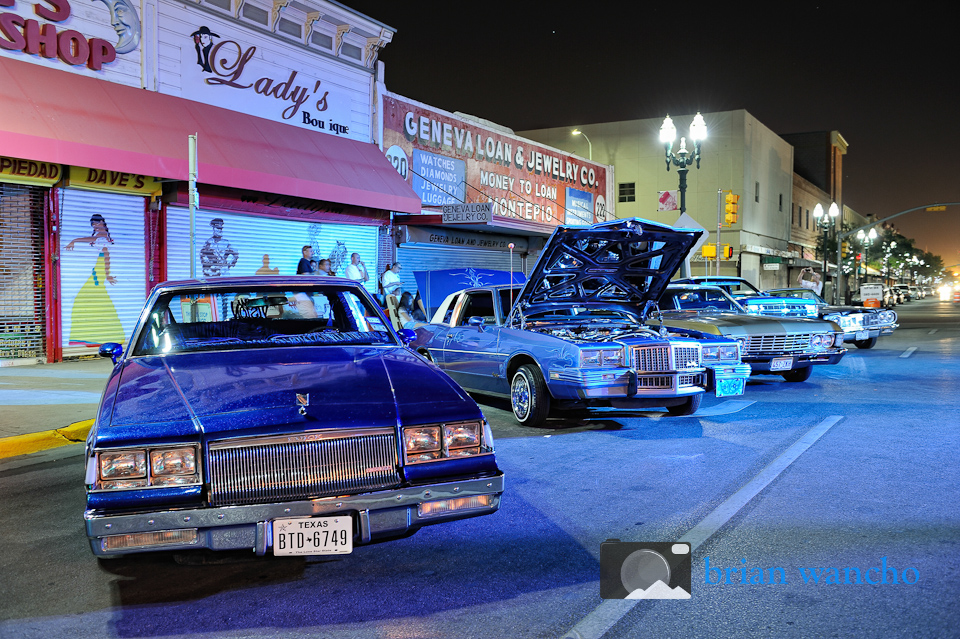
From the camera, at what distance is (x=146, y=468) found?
3.38 metres

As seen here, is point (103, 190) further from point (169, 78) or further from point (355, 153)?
point (355, 153)

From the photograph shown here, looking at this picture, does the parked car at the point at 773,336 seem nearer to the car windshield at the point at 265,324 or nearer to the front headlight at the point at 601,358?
the front headlight at the point at 601,358

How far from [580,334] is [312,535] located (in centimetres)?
554

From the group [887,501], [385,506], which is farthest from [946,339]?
[385,506]

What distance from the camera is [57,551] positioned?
4.31 metres

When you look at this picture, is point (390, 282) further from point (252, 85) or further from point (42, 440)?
point (42, 440)

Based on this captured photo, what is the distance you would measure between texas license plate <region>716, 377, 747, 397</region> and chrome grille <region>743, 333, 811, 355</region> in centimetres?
260

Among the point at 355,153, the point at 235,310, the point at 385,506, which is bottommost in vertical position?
the point at 385,506

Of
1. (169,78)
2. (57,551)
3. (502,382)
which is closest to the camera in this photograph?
(57,551)

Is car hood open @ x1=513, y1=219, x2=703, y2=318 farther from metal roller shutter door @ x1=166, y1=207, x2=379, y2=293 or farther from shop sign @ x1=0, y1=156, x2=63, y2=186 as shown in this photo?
shop sign @ x1=0, y1=156, x2=63, y2=186

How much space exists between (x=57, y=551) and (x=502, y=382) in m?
4.94

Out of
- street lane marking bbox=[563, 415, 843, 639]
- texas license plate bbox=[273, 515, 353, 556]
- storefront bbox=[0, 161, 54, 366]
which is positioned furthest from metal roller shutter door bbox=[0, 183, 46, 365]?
street lane marking bbox=[563, 415, 843, 639]

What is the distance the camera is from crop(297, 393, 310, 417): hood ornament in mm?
3630

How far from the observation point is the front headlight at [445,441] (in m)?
3.71
